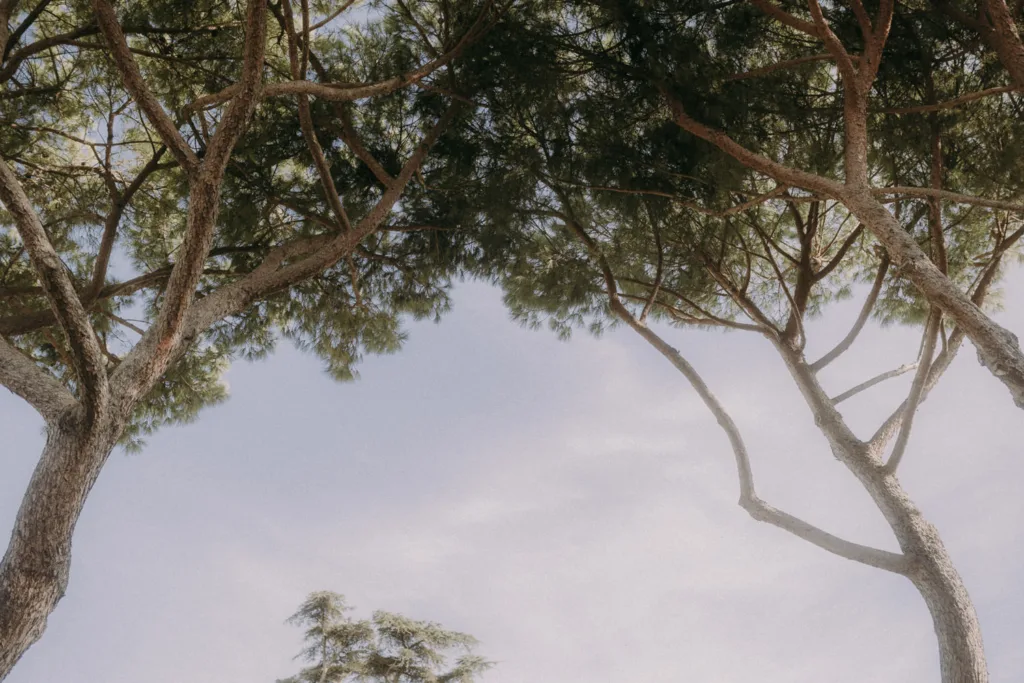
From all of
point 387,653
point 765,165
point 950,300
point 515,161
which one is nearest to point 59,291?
point 515,161

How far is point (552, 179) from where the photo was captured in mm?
4633

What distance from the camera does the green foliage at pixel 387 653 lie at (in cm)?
821

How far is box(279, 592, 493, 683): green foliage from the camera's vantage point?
821cm

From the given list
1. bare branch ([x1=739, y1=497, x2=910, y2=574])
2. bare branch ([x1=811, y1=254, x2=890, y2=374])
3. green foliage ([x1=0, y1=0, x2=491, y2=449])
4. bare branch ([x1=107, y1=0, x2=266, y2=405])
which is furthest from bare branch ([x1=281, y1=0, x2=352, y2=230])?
bare branch ([x1=811, y1=254, x2=890, y2=374])

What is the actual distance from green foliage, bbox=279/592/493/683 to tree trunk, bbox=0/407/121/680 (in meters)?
6.60

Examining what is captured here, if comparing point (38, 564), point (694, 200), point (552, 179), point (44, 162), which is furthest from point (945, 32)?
point (44, 162)

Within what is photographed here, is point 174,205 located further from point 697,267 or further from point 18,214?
point 697,267

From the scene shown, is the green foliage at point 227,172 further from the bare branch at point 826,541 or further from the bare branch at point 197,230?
the bare branch at point 826,541

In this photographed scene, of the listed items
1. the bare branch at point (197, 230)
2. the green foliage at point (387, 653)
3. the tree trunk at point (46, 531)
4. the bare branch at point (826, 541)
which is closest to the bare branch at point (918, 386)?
the bare branch at point (826, 541)

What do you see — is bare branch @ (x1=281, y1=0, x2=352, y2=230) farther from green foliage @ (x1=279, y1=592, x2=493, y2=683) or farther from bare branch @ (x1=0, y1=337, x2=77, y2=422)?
green foliage @ (x1=279, y1=592, x2=493, y2=683)

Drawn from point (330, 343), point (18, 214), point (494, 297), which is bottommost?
point (18, 214)

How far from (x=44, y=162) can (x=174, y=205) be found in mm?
853

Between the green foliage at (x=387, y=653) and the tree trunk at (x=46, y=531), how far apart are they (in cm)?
660

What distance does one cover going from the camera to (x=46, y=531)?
2.33m
